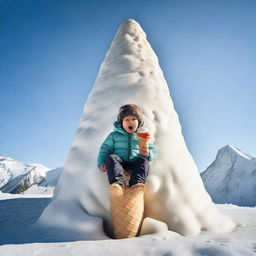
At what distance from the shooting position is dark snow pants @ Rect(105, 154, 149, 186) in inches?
69.6

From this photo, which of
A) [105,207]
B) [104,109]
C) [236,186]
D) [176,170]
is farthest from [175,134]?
[236,186]

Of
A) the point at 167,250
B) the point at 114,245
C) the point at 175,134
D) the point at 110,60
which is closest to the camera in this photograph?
the point at 167,250

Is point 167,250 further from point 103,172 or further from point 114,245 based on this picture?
point 103,172

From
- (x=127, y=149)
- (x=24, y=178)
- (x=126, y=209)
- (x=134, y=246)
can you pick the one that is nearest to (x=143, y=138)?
(x=127, y=149)

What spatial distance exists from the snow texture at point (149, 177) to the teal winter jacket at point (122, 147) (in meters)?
0.19

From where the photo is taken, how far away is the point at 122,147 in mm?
1966

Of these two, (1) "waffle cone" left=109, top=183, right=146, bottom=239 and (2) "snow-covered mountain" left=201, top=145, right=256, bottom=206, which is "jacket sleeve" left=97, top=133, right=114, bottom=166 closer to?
(1) "waffle cone" left=109, top=183, right=146, bottom=239

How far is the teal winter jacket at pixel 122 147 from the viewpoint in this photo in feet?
6.40

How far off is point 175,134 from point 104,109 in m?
0.67

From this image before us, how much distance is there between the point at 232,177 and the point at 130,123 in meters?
27.3

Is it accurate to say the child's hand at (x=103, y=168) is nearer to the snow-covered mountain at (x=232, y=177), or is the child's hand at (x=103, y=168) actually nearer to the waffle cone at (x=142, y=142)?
the waffle cone at (x=142, y=142)

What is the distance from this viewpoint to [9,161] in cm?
5169

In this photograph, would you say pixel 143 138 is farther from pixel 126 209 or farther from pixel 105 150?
pixel 126 209

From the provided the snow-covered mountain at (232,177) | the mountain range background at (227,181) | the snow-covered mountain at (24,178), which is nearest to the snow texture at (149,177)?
the mountain range background at (227,181)
